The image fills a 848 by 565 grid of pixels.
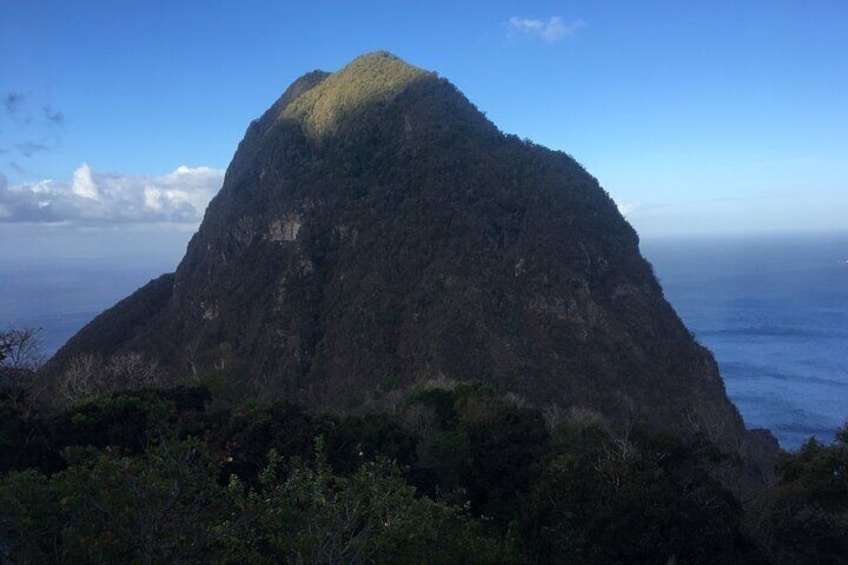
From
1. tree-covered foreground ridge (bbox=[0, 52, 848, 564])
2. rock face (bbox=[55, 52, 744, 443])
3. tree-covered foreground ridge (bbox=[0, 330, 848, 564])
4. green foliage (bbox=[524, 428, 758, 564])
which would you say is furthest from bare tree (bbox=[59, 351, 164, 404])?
green foliage (bbox=[524, 428, 758, 564])

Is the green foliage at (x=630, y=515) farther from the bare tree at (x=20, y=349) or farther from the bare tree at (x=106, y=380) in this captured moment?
the bare tree at (x=106, y=380)

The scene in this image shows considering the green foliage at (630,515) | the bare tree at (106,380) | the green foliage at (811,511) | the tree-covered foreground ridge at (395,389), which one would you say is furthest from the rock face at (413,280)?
the green foliage at (630,515)

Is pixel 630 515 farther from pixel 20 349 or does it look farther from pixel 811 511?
pixel 20 349

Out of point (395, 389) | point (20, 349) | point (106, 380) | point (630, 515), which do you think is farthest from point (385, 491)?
point (395, 389)

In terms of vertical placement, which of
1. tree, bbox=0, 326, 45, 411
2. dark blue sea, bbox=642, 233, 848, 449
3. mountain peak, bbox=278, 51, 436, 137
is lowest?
dark blue sea, bbox=642, 233, 848, 449

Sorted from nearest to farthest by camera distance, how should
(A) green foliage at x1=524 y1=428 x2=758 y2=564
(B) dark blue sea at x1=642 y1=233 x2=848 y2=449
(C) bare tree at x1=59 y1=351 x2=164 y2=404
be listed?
1. (A) green foliage at x1=524 y1=428 x2=758 y2=564
2. (C) bare tree at x1=59 y1=351 x2=164 y2=404
3. (B) dark blue sea at x1=642 y1=233 x2=848 y2=449

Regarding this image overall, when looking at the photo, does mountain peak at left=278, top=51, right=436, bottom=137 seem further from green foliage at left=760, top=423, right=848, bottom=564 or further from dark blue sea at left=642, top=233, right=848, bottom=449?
green foliage at left=760, top=423, right=848, bottom=564
